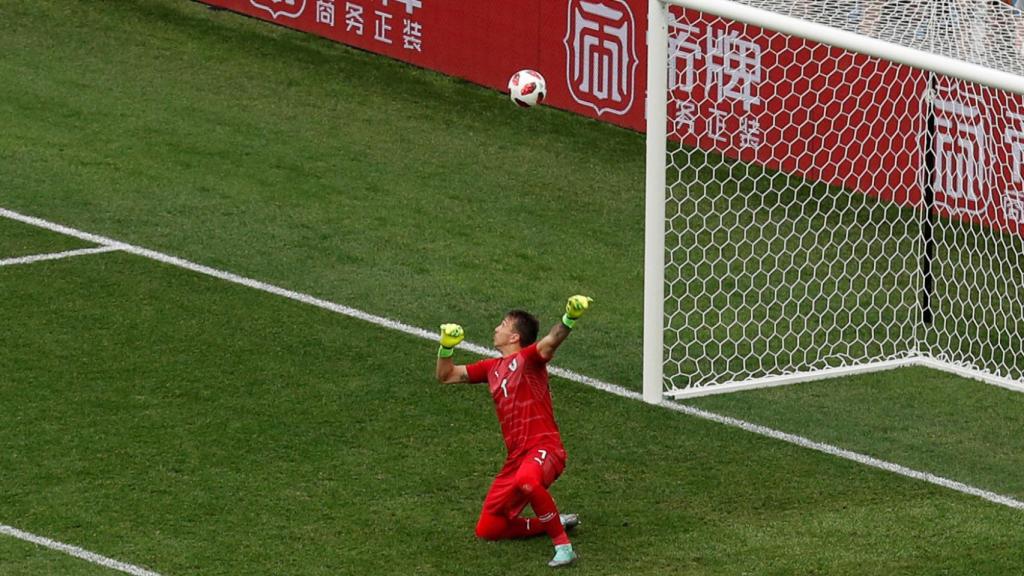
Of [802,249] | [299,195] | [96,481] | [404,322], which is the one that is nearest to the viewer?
[96,481]

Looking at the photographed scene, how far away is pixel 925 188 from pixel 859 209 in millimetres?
741

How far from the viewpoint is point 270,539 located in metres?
9.27

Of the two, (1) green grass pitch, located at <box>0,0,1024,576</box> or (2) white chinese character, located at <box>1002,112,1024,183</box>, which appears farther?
(2) white chinese character, located at <box>1002,112,1024,183</box>

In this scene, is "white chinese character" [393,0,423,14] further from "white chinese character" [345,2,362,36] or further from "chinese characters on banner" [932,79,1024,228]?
"chinese characters on banner" [932,79,1024,228]

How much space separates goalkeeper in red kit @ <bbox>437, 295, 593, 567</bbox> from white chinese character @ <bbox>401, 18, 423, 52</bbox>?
338 inches

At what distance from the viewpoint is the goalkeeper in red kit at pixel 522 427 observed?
9031 millimetres

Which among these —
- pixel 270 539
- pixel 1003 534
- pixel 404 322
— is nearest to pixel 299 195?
pixel 404 322

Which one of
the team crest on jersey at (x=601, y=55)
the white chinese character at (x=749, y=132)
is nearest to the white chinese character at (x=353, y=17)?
the team crest on jersey at (x=601, y=55)

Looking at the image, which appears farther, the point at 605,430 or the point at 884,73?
the point at 884,73

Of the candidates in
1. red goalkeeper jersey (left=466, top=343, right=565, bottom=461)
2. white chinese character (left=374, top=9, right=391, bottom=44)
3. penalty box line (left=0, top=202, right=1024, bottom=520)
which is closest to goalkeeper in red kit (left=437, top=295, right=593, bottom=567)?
red goalkeeper jersey (left=466, top=343, right=565, bottom=461)

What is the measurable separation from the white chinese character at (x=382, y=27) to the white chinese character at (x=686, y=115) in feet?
14.8

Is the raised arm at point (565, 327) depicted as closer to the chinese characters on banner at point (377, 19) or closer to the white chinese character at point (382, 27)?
the chinese characters on banner at point (377, 19)

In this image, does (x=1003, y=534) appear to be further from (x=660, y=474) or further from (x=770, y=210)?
(x=770, y=210)

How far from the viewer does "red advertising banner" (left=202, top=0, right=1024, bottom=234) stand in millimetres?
13039
